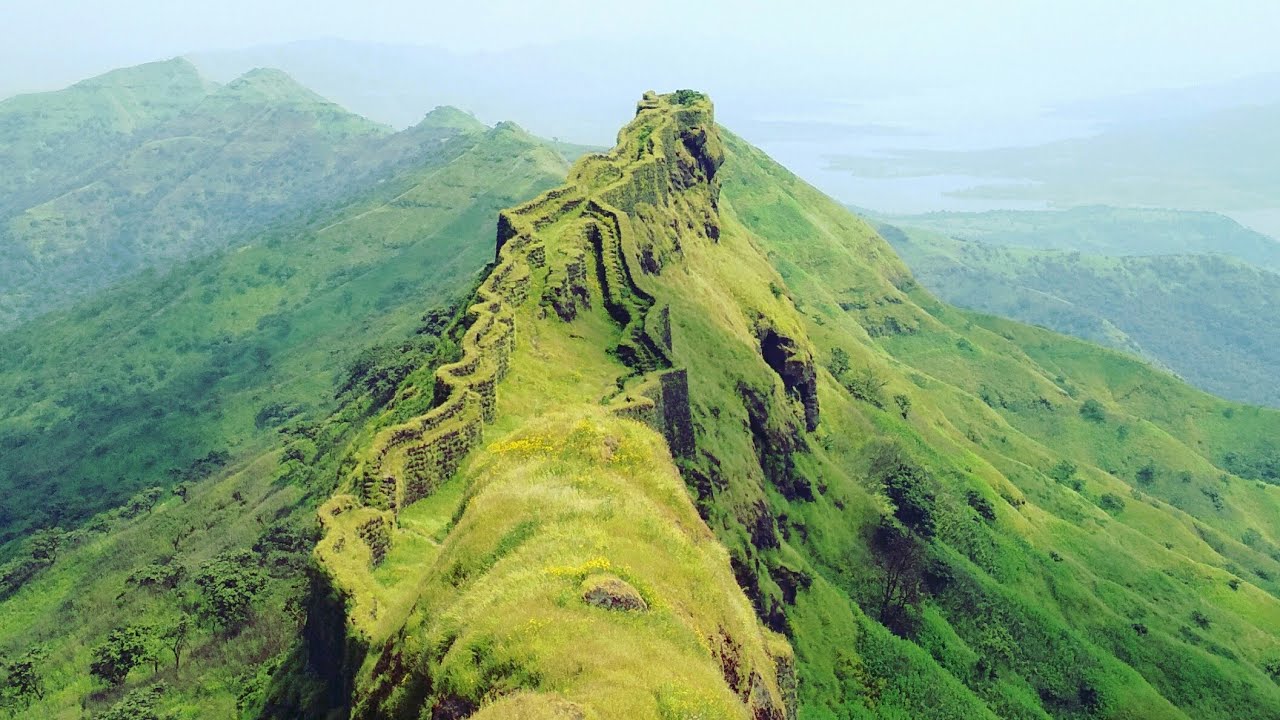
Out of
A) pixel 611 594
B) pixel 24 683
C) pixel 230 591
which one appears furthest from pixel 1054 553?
pixel 24 683

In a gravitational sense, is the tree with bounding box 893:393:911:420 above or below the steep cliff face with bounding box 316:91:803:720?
below

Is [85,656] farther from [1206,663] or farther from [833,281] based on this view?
[833,281]

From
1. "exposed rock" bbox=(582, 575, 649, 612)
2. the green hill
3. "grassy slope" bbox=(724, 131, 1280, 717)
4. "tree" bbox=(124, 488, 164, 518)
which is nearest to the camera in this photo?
"exposed rock" bbox=(582, 575, 649, 612)

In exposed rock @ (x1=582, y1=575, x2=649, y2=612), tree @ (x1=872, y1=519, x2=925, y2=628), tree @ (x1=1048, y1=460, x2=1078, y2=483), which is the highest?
exposed rock @ (x1=582, y1=575, x2=649, y2=612)

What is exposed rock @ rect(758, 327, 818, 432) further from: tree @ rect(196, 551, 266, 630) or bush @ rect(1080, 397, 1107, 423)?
bush @ rect(1080, 397, 1107, 423)

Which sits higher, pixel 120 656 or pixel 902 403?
pixel 120 656

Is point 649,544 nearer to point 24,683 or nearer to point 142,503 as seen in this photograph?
point 24,683

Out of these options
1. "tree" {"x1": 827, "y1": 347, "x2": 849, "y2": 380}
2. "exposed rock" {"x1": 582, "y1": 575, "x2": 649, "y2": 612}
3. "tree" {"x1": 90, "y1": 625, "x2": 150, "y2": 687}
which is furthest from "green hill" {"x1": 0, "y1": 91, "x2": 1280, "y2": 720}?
"tree" {"x1": 827, "y1": 347, "x2": 849, "y2": 380}
